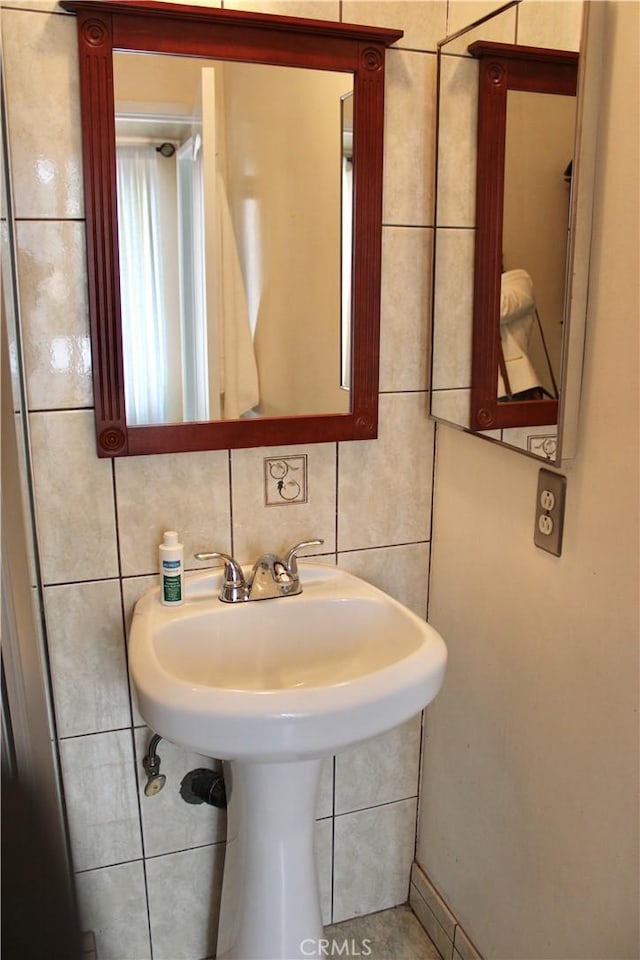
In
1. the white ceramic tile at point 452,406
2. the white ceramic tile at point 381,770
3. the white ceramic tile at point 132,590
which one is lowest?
the white ceramic tile at point 381,770

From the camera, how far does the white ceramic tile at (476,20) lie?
4.06 ft

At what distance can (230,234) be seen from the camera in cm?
134

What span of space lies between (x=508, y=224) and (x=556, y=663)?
29.2 inches

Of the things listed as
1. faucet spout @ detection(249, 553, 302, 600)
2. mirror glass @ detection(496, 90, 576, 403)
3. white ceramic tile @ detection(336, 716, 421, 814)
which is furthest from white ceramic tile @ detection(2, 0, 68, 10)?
white ceramic tile @ detection(336, 716, 421, 814)

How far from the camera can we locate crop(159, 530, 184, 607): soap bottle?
4.47ft

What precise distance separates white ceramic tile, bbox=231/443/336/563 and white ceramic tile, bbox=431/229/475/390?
27 cm

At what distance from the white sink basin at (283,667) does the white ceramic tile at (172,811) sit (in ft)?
0.93

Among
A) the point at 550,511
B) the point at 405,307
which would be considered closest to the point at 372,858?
the point at 550,511

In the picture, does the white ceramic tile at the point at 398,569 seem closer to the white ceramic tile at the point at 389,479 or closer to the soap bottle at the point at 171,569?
the white ceramic tile at the point at 389,479

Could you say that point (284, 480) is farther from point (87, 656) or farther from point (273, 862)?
point (273, 862)

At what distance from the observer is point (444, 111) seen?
1408 mm

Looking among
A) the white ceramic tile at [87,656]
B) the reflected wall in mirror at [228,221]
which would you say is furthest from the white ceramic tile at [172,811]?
the reflected wall in mirror at [228,221]

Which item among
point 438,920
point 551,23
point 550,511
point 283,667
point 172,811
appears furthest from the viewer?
point 438,920

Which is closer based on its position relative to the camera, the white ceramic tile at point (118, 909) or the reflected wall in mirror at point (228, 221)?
the reflected wall in mirror at point (228, 221)
